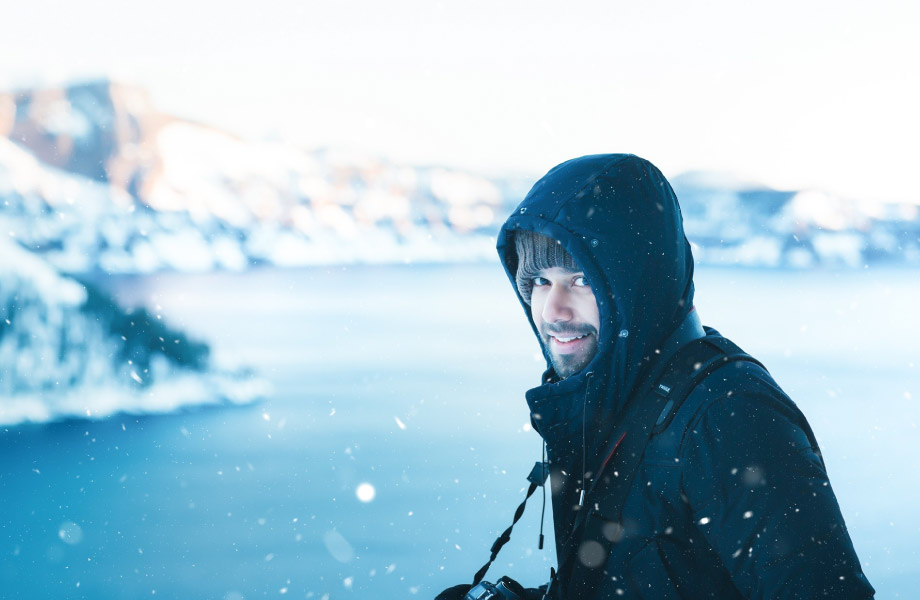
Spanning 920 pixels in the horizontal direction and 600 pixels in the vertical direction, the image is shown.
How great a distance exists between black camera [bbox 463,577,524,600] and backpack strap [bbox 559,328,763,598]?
0.72ft

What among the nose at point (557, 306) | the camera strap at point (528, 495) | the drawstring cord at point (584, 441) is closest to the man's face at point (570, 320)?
the nose at point (557, 306)

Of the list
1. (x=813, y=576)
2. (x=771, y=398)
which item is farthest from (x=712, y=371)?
(x=813, y=576)

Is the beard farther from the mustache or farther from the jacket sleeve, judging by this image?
the jacket sleeve

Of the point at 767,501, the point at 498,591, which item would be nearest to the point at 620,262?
the point at 767,501

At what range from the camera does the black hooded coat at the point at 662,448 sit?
42.7 inches

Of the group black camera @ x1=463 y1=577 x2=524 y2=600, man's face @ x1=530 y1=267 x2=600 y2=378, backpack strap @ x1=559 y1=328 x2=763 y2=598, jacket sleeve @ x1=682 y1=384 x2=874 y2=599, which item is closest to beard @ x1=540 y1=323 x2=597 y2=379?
man's face @ x1=530 y1=267 x2=600 y2=378

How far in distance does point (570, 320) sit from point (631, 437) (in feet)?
1.10

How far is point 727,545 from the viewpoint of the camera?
1137mm

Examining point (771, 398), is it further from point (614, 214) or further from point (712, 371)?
point (614, 214)

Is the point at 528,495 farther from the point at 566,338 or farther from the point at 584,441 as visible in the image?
the point at 566,338

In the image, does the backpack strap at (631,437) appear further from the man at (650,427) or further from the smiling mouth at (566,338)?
the smiling mouth at (566,338)

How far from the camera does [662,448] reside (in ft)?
4.10

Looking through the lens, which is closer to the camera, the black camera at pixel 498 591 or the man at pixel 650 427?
the man at pixel 650 427

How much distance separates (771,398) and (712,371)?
0.12 metres
